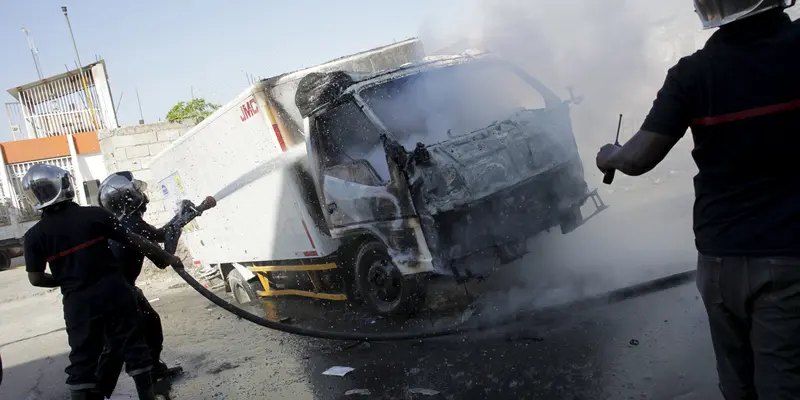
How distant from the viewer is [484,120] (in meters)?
5.77

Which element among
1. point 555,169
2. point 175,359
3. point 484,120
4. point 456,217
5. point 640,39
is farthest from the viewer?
point 640,39

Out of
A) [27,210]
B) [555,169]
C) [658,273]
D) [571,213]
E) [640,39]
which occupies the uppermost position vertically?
[27,210]

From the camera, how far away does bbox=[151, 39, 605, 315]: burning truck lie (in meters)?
4.88

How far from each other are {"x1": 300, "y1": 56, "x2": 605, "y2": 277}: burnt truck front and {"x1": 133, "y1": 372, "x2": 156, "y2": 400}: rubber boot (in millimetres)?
2205

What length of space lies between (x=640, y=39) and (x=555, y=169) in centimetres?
253

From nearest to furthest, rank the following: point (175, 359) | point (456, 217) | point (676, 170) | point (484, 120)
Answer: point (456, 217)
point (484, 120)
point (175, 359)
point (676, 170)

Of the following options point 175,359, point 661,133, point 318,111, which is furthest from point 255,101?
point 661,133

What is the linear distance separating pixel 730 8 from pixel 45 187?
404cm

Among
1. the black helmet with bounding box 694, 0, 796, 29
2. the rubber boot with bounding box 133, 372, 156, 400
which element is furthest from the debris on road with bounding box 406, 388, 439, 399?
the black helmet with bounding box 694, 0, 796, 29

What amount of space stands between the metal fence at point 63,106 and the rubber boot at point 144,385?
1780 centimetres

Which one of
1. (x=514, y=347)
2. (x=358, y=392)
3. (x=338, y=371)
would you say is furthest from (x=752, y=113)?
(x=338, y=371)

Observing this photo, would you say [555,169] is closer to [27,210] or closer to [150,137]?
[150,137]

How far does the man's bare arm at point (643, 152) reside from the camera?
77.5 inches

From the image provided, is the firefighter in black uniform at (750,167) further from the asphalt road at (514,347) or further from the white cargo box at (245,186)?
the white cargo box at (245,186)
